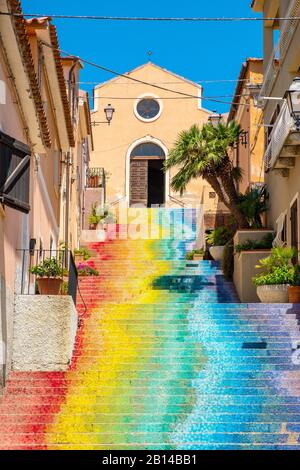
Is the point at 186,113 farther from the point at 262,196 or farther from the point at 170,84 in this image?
the point at 262,196

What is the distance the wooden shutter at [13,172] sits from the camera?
1305 centimetres

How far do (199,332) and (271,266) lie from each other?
4.12 meters

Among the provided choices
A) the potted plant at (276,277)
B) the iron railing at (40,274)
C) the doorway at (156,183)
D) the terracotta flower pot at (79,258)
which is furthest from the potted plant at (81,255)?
the doorway at (156,183)

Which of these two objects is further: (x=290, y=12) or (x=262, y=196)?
(x=262, y=196)

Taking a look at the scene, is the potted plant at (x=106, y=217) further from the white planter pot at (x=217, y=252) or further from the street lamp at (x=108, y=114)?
the white planter pot at (x=217, y=252)

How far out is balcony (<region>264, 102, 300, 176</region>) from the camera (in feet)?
64.7

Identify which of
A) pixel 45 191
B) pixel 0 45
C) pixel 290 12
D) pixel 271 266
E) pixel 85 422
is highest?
pixel 290 12

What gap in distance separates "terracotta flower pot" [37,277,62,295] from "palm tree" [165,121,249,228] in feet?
27.1

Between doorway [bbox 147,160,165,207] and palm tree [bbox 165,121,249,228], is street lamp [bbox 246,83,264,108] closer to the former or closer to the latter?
palm tree [bbox 165,121,249,228]

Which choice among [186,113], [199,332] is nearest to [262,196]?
[199,332]

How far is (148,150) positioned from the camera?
43625 millimetres

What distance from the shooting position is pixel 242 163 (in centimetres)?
3303

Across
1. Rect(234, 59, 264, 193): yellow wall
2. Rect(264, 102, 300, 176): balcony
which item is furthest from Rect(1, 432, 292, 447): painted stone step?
Rect(234, 59, 264, 193): yellow wall

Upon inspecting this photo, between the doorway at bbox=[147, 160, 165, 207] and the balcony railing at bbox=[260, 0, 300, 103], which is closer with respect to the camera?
the balcony railing at bbox=[260, 0, 300, 103]
